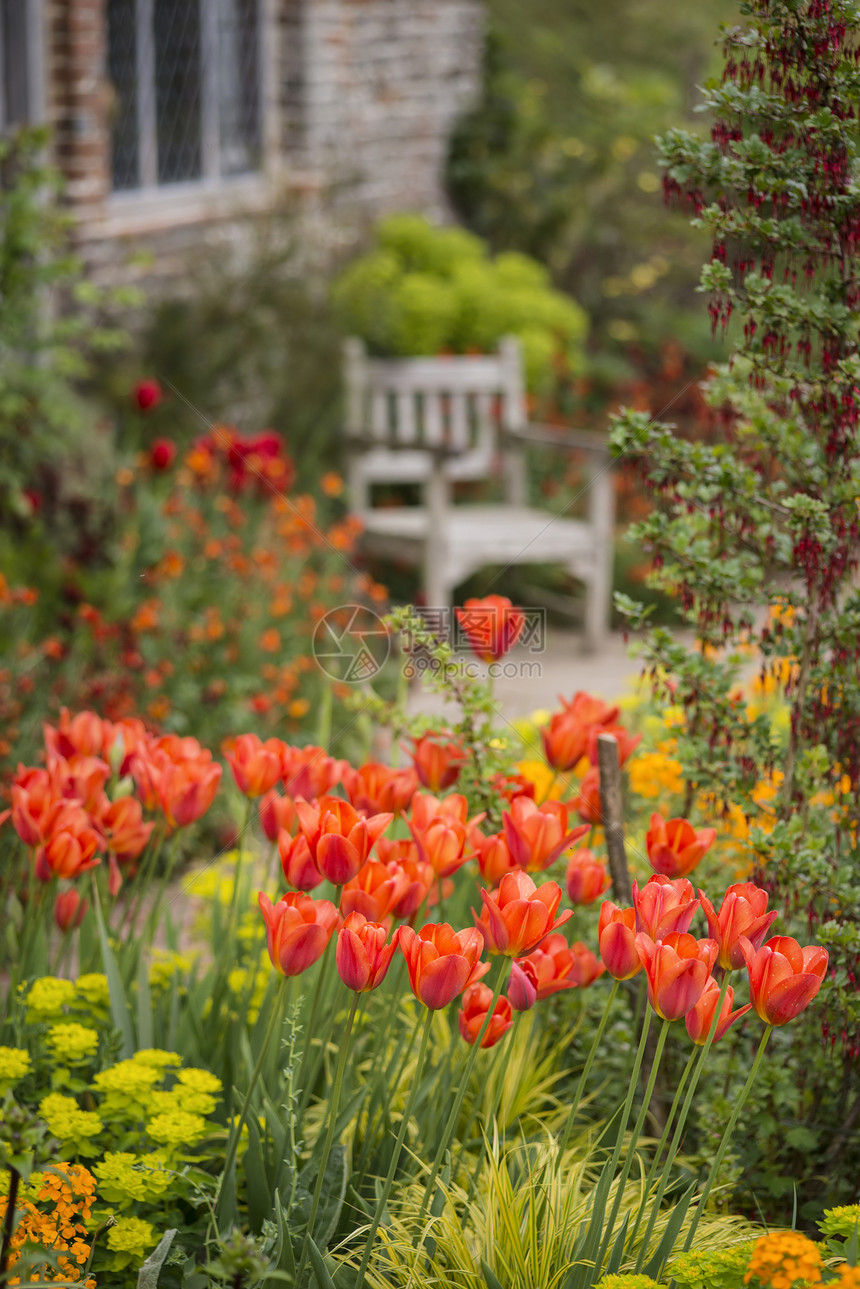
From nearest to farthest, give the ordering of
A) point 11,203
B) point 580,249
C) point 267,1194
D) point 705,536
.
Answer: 1. point 267,1194
2. point 705,536
3. point 11,203
4. point 580,249

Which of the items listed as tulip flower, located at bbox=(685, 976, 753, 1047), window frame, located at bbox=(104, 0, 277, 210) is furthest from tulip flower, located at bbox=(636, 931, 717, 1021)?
window frame, located at bbox=(104, 0, 277, 210)

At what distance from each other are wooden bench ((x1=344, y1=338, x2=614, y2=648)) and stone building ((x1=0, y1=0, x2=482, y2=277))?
1081 millimetres

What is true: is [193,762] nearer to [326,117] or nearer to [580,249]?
[326,117]

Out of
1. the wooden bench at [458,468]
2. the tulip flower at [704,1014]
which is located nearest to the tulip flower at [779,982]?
the tulip flower at [704,1014]

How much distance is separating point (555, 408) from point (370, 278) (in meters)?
1.37

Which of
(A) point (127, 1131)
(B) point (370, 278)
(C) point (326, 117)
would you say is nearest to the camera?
(A) point (127, 1131)

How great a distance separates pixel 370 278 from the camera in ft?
19.4

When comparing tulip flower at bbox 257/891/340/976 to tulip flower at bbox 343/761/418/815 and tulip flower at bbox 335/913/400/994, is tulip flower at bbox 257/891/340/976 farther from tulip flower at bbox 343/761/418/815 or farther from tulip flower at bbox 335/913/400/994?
tulip flower at bbox 343/761/418/815

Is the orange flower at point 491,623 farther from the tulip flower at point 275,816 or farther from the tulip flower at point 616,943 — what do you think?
the tulip flower at point 616,943

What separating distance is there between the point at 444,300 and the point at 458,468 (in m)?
0.86

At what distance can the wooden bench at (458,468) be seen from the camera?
4812 mm

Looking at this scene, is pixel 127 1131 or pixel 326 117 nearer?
pixel 127 1131

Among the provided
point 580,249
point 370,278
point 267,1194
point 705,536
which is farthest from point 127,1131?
point 580,249

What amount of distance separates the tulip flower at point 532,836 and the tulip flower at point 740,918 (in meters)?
0.23
